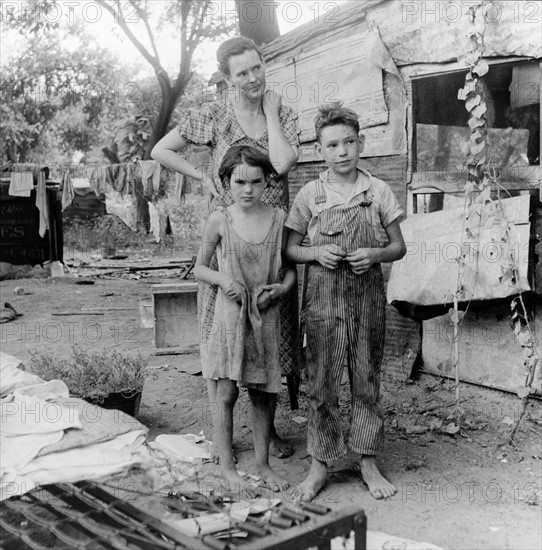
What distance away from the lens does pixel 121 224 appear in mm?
22078

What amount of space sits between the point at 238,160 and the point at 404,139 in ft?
7.33

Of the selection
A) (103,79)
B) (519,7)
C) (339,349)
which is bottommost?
(339,349)

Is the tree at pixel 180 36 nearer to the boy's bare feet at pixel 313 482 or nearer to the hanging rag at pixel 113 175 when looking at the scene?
the hanging rag at pixel 113 175

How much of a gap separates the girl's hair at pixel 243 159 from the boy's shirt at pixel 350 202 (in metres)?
0.25

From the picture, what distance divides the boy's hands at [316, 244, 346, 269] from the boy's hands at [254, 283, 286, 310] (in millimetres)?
260

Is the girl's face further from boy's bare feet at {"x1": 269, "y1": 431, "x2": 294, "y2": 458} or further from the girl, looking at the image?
boy's bare feet at {"x1": 269, "y1": 431, "x2": 294, "y2": 458}

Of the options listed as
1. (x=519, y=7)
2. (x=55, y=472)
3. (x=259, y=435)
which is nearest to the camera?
(x=55, y=472)

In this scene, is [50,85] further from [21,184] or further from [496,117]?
[496,117]

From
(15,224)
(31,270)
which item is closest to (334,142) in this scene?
(31,270)

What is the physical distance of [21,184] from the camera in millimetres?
14695

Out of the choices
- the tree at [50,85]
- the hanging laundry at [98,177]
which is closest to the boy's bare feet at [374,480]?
the hanging laundry at [98,177]

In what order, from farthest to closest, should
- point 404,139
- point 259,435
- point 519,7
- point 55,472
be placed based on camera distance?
point 404,139, point 519,7, point 259,435, point 55,472

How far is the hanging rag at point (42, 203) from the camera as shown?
1498 centimetres

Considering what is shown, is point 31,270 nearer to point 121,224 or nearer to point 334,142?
point 121,224
